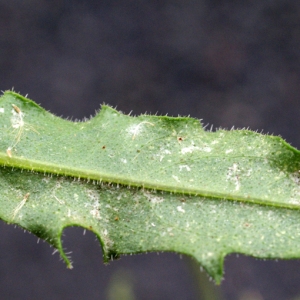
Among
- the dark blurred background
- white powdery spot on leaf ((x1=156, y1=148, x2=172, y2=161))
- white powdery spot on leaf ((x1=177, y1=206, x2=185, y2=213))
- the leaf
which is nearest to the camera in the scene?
the leaf

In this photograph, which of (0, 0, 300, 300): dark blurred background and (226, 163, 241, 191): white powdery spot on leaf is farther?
(0, 0, 300, 300): dark blurred background

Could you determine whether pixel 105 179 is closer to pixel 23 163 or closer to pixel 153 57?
pixel 23 163

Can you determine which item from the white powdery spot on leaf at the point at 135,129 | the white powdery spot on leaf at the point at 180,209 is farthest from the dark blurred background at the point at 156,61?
the white powdery spot on leaf at the point at 180,209

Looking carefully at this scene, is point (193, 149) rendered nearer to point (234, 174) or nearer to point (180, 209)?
point (234, 174)

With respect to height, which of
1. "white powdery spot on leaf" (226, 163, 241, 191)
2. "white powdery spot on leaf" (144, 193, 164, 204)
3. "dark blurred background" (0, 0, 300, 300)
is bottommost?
"white powdery spot on leaf" (144, 193, 164, 204)

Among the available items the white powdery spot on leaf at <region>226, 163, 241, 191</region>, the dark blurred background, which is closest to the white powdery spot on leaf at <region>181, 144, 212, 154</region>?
the white powdery spot on leaf at <region>226, 163, 241, 191</region>

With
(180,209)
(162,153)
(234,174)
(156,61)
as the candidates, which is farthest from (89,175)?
(156,61)

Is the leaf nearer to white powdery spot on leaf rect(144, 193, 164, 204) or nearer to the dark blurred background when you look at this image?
white powdery spot on leaf rect(144, 193, 164, 204)
